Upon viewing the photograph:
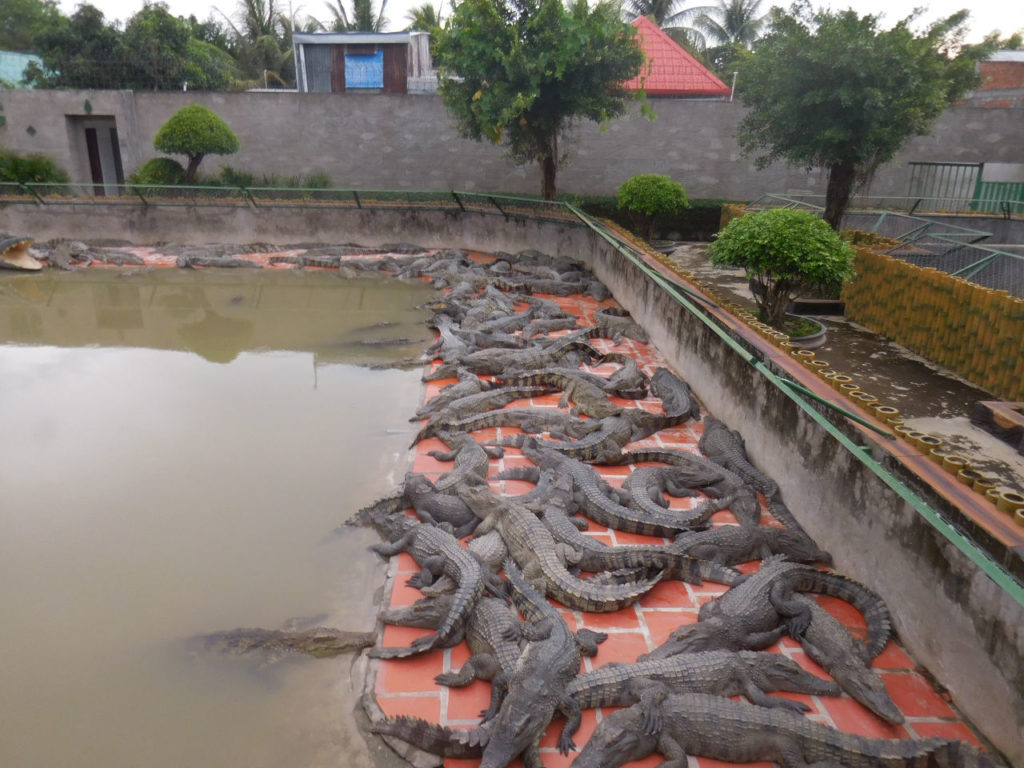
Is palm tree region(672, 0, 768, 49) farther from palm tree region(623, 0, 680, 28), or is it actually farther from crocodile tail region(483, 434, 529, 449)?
crocodile tail region(483, 434, 529, 449)

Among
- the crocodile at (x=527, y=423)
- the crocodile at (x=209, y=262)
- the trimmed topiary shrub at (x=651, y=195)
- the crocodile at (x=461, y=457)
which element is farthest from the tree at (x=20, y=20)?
the crocodile at (x=461, y=457)

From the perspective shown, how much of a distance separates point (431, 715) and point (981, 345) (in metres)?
7.04

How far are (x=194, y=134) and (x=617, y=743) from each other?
16.7 metres

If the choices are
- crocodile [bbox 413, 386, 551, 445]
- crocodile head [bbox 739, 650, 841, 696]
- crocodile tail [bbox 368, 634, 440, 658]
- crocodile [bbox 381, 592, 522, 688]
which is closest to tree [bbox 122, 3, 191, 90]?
crocodile [bbox 413, 386, 551, 445]

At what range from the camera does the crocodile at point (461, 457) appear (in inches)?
210

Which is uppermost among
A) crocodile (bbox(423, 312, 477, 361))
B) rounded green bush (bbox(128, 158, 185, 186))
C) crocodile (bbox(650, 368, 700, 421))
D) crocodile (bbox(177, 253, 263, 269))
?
rounded green bush (bbox(128, 158, 185, 186))

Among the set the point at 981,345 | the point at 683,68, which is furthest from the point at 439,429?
the point at 683,68

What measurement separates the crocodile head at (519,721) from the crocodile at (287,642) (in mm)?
1110

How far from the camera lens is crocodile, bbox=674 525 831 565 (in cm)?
453

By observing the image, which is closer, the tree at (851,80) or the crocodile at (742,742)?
the crocodile at (742,742)

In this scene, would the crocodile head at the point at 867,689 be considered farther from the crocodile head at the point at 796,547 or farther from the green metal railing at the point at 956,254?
the green metal railing at the point at 956,254

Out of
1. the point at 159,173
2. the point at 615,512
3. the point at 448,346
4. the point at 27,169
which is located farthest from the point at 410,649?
the point at 27,169

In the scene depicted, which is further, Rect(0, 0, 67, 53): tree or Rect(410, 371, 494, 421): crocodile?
Rect(0, 0, 67, 53): tree

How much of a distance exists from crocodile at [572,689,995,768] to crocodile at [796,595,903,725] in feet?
1.01
